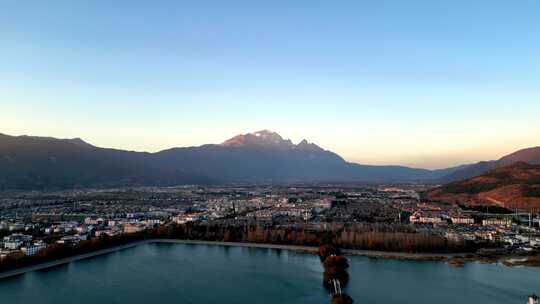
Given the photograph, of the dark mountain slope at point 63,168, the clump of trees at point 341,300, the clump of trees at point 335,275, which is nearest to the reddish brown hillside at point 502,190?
the clump of trees at point 335,275

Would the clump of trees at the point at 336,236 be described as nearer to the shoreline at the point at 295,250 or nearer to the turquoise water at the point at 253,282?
the shoreline at the point at 295,250

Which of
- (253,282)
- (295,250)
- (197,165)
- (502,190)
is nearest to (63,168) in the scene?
(197,165)

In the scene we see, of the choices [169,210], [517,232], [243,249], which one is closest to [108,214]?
[169,210]

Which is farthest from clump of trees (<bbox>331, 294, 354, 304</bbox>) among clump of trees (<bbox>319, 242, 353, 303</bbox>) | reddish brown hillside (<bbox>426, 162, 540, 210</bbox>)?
reddish brown hillside (<bbox>426, 162, 540, 210</bbox>)

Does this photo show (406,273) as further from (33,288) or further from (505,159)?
(505,159)

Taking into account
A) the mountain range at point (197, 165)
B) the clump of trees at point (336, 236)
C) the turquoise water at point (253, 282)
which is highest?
the mountain range at point (197, 165)

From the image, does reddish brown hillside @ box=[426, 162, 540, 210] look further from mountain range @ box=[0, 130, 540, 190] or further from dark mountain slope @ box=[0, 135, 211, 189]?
dark mountain slope @ box=[0, 135, 211, 189]
